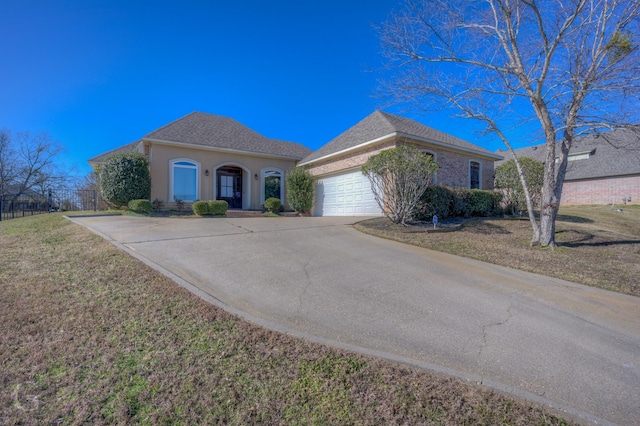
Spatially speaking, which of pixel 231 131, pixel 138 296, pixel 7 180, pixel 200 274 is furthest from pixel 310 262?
pixel 7 180

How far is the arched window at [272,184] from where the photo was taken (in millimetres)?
17438

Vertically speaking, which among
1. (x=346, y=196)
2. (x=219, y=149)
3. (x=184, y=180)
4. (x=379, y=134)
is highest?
(x=379, y=134)

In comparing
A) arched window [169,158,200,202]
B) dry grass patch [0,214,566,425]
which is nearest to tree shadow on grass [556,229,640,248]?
dry grass patch [0,214,566,425]

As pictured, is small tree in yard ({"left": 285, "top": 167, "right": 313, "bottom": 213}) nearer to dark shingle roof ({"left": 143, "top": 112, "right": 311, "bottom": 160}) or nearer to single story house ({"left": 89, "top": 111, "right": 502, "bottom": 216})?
single story house ({"left": 89, "top": 111, "right": 502, "bottom": 216})

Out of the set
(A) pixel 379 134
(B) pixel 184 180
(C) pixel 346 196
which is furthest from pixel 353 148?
(B) pixel 184 180

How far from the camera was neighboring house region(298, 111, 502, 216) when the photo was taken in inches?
518

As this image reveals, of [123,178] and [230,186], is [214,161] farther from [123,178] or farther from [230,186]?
[123,178]

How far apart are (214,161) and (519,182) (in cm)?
1423

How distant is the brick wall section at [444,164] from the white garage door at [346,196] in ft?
1.56

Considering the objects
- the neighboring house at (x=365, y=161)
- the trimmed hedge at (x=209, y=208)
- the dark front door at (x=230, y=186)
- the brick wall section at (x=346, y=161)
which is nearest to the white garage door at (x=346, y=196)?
the neighboring house at (x=365, y=161)

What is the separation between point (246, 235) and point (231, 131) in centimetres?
1152

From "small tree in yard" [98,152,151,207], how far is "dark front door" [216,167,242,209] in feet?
12.4

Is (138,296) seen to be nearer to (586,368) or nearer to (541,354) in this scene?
(541,354)

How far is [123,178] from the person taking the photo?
43.7 feet
